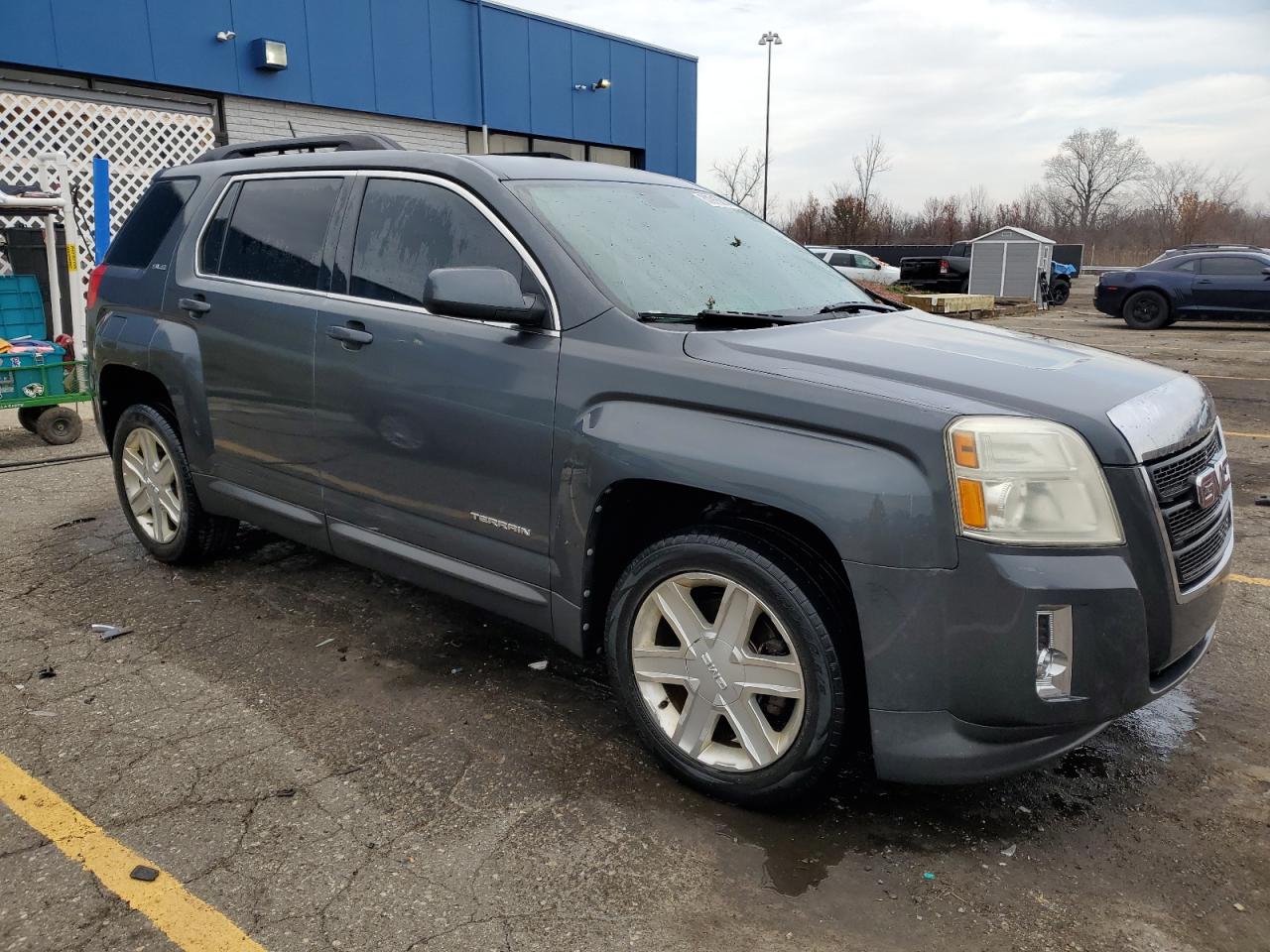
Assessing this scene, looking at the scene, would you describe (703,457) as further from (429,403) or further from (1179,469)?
(1179,469)

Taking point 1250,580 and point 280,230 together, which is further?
point 1250,580

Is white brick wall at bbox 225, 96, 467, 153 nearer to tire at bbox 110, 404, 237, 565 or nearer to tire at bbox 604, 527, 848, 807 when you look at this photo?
tire at bbox 110, 404, 237, 565

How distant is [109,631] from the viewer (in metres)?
4.15

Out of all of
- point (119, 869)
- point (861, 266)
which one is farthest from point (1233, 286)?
point (119, 869)

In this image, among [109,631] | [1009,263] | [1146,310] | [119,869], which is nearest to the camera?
[119,869]

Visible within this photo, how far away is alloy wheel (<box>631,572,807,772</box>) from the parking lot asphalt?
224 mm

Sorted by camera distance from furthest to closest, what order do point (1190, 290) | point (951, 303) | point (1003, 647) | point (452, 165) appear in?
point (951, 303) < point (1190, 290) < point (452, 165) < point (1003, 647)

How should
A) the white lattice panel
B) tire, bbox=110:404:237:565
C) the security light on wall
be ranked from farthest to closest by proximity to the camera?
the security light on wall, the white lattice panel, tire, bbox=110:404:237:565

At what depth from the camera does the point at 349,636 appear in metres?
4.13

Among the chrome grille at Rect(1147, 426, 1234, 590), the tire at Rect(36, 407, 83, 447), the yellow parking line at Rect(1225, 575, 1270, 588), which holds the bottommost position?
the yellow parking line at Rect(1225, 575, 1270, 588)

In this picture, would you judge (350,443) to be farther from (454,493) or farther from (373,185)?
(373,185)

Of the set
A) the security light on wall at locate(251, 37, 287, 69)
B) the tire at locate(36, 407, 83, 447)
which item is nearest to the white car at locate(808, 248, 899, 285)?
the security light on wall at locate(251, 37, 287, 69)

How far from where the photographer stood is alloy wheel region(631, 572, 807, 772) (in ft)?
8.95

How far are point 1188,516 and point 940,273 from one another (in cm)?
2749
